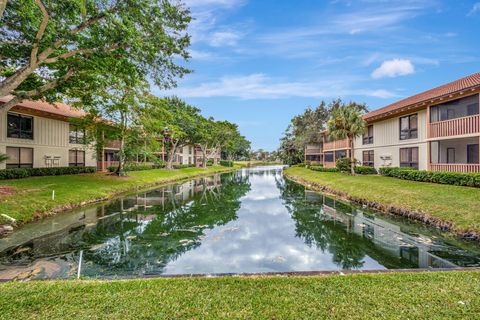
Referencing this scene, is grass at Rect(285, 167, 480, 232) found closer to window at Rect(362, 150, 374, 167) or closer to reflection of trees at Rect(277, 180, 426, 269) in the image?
reflection of trees at Rect(277, 180, 426, 269)

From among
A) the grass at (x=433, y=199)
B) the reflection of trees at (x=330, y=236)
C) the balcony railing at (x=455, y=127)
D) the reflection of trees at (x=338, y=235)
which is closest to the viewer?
the reflection of trees at (x=338, y=235)

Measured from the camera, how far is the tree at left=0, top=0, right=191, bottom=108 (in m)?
10.2

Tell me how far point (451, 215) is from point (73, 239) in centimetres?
1392

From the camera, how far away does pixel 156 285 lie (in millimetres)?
4180

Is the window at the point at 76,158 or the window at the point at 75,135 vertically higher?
the window at the point at 75,135

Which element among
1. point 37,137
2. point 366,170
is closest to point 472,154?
point 366,170

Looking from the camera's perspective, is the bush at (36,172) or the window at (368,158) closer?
the bush at (36,172)

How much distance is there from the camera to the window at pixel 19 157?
20.2 meters

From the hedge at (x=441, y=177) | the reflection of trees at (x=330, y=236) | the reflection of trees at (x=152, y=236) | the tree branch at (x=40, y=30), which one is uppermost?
the tree branch at (x=40, y=30)

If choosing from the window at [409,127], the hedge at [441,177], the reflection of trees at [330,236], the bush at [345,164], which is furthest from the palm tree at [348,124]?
the reflection of trees at [330,236]

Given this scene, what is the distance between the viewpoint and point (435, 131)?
17312mm

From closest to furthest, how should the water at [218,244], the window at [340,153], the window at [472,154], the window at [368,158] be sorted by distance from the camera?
the water at [218,244] < the window at [472,154] < the window at [368,158] < the window at [340,153]

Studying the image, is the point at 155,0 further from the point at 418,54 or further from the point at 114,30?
the point at 418,54

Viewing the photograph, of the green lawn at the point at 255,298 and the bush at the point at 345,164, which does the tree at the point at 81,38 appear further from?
the bush at the point at 345,164
